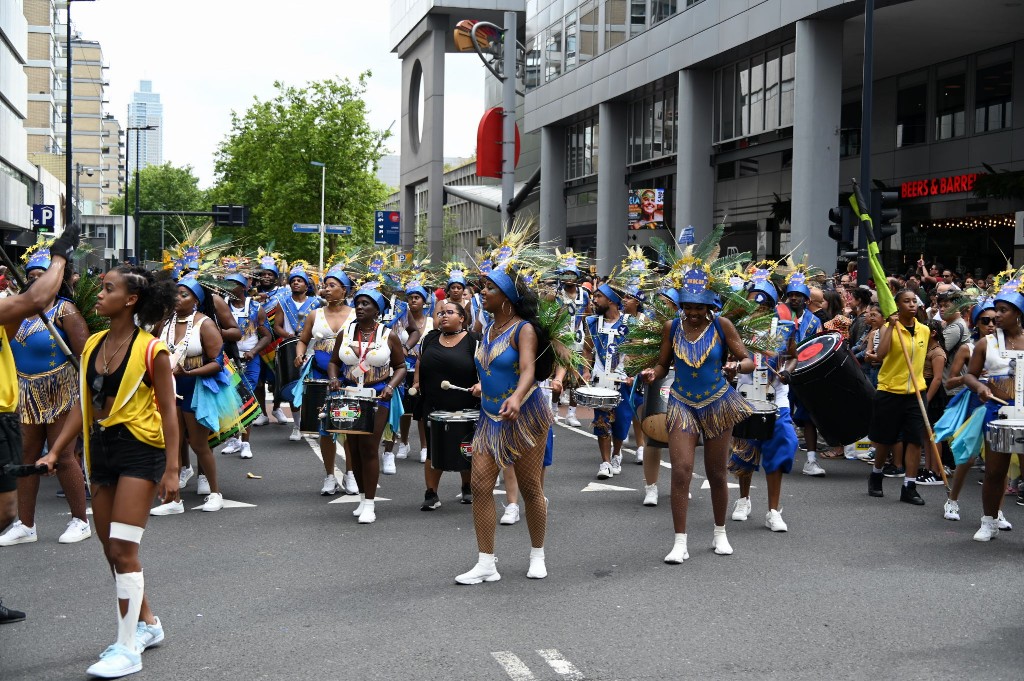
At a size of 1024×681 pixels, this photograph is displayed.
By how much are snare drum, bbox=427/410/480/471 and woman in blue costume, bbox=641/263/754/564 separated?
1507 mm

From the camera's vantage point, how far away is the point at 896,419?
10.3 m

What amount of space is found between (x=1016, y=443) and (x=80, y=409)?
591cm

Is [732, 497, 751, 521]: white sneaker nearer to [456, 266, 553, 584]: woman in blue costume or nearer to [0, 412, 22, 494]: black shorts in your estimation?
[456, 266, 553, 584]: woman in blue costume

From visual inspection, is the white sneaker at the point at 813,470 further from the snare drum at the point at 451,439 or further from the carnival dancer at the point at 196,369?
the carnival dancer at the point at 196,369

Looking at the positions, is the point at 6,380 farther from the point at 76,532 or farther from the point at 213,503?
the point at 213,503

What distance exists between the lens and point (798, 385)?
10602 mm

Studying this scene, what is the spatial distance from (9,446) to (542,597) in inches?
124

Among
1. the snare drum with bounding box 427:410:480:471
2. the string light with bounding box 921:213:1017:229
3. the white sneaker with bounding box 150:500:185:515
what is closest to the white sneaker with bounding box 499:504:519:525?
the snare drum with bounding box 427:410:480:471

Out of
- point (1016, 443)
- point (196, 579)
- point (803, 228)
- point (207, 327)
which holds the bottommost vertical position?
point (196, 579)

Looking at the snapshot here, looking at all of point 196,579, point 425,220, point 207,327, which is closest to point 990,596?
point 196,579

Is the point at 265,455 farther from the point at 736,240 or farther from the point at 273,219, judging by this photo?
the point at 273,219

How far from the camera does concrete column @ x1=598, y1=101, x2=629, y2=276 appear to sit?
3759cm

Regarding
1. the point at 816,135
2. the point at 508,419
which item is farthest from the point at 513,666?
the point at 816,135

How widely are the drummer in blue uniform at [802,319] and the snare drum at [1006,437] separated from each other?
3106mm
